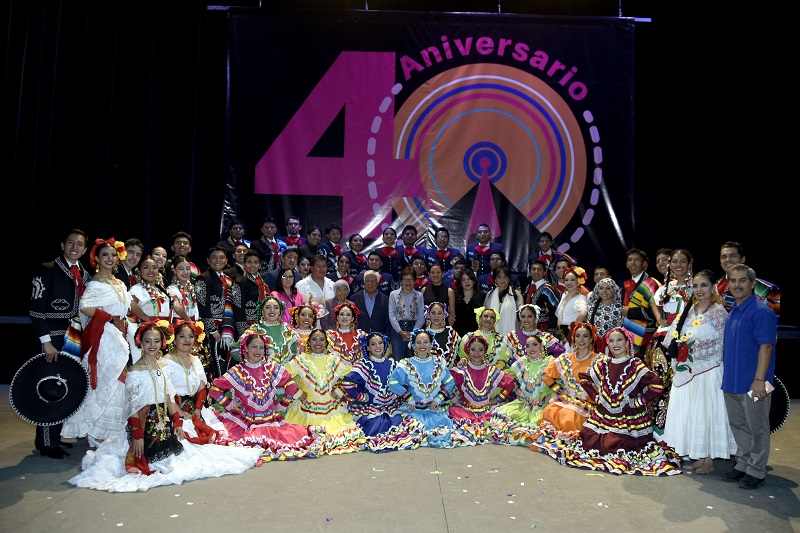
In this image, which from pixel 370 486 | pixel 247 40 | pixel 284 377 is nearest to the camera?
pixel 370 486

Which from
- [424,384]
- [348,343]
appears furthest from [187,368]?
[424,384]

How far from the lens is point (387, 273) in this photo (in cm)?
780

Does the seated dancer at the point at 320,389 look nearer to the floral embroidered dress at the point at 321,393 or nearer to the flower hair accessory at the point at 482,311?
the floral embroidered dress at the point at 321,393

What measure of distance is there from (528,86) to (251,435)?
5.85 metres

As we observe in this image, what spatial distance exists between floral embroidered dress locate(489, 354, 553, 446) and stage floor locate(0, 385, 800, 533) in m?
0.46

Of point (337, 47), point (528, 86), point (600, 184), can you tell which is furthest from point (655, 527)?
point (337, 47)

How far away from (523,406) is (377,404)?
127 cm

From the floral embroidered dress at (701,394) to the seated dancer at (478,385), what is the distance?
Answer: 1535 mm

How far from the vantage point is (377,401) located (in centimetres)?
590

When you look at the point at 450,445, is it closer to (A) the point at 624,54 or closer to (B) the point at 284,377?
(B) the point at 284,377

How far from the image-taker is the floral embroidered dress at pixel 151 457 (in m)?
4.46

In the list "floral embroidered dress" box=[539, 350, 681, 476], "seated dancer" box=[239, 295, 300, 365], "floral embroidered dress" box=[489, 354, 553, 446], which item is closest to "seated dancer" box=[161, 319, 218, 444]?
"seated dancer" box=[239, 295, 300, 365]

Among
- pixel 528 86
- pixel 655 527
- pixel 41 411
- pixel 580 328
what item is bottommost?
pixel 655 527

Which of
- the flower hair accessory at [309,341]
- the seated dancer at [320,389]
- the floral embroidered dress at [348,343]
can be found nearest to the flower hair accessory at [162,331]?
the seated dancer at [320,389]
